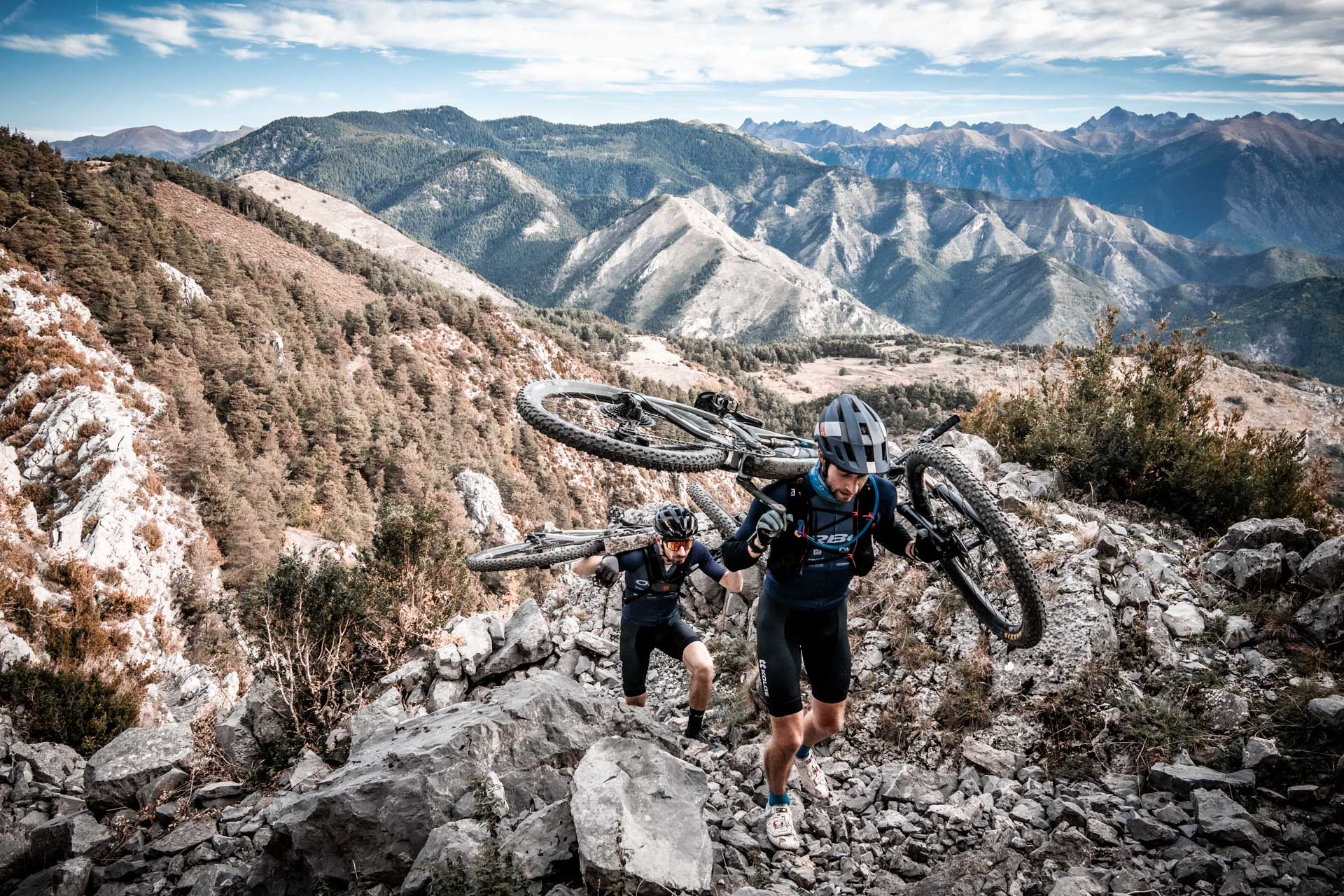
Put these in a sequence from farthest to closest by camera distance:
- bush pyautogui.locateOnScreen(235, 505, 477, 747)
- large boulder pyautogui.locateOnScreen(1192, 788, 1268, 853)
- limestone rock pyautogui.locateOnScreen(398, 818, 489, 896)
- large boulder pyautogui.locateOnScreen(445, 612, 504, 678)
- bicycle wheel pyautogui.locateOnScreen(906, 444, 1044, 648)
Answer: large boulder pyautogui.locateOnScreen(445, 612, 504, 678), bush pyautogui.locateOnScreen(235, 505, 477, 747), bicycle wheel pyautogui.locateOnScreen(906, 444, 1044, 648), large boulder pyautogui.locateOnScreen(1192, 788, 1268, 853), limestone rock pyautogui.locateOnScreen(398, 818, 489, 896)

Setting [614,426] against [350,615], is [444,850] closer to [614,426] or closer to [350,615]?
[614,426]

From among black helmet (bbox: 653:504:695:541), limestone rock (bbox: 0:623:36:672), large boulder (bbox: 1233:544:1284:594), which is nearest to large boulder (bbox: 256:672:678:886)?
black helmet (bbox: 653:504:695:541)

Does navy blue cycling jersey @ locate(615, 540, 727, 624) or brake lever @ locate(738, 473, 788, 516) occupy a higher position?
brake lever @ locate(738, 473, 788, 516)

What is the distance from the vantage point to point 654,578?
7684 millimetres

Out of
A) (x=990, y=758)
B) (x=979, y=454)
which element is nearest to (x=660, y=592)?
(x=990, y=758)

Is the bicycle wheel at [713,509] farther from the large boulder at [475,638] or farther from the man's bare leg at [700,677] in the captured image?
the large boulder at [475,638]

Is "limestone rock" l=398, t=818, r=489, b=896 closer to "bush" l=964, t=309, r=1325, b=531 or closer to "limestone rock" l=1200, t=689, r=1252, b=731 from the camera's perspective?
"limestone rock" l=1200, t=689, r=1252, b=731

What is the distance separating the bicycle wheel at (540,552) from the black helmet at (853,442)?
3.71m

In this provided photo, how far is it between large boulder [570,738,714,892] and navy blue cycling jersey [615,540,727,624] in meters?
2.19

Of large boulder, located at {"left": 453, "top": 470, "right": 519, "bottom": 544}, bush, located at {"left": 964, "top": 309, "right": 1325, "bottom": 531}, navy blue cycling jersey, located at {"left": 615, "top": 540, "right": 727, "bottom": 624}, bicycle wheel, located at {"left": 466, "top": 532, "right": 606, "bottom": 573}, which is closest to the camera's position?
navy blue cycling jersey, located at {"left": 615, "top": 540, "right": 727, "bottom": 624}

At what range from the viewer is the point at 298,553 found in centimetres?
1122

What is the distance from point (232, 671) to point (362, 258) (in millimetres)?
71738

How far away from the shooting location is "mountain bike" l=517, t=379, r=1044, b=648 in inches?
215

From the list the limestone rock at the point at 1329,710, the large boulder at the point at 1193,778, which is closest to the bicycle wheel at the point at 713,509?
the large boulder at the point at 1193,778
